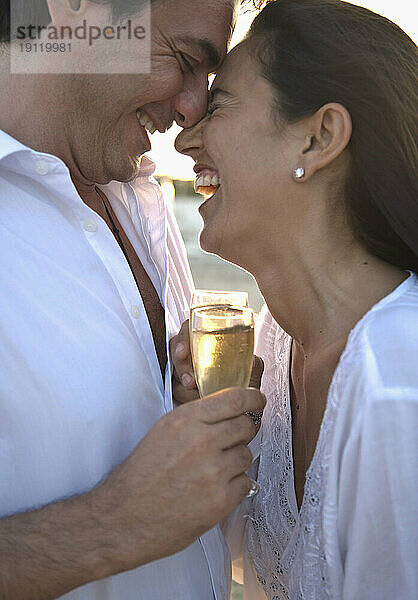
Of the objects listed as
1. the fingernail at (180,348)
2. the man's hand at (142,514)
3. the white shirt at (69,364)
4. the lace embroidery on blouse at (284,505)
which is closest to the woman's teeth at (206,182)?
the white shirt at (69,364)

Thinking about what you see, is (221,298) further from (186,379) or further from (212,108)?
(212,108)

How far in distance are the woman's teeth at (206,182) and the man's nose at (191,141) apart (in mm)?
87

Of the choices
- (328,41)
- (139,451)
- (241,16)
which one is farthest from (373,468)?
(241,16)

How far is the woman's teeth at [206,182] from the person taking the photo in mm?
2502

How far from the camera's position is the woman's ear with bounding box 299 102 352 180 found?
2.19m

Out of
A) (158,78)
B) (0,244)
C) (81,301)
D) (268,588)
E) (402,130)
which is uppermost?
(158,78)

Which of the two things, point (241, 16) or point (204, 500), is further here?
point (241, 16)

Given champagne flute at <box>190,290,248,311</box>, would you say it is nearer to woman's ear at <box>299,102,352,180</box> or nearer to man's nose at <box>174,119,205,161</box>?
woman's ear at <box>299,102,352,180</box>

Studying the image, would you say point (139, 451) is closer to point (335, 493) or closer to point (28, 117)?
point (335, 493)

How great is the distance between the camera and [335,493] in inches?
74.7

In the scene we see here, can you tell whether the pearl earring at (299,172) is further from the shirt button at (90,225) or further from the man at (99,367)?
the shirt button at (90,225)

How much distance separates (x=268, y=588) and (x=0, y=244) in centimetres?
151

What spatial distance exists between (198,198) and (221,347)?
27.2 meters

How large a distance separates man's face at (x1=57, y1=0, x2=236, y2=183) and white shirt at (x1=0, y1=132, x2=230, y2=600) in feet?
1.36
